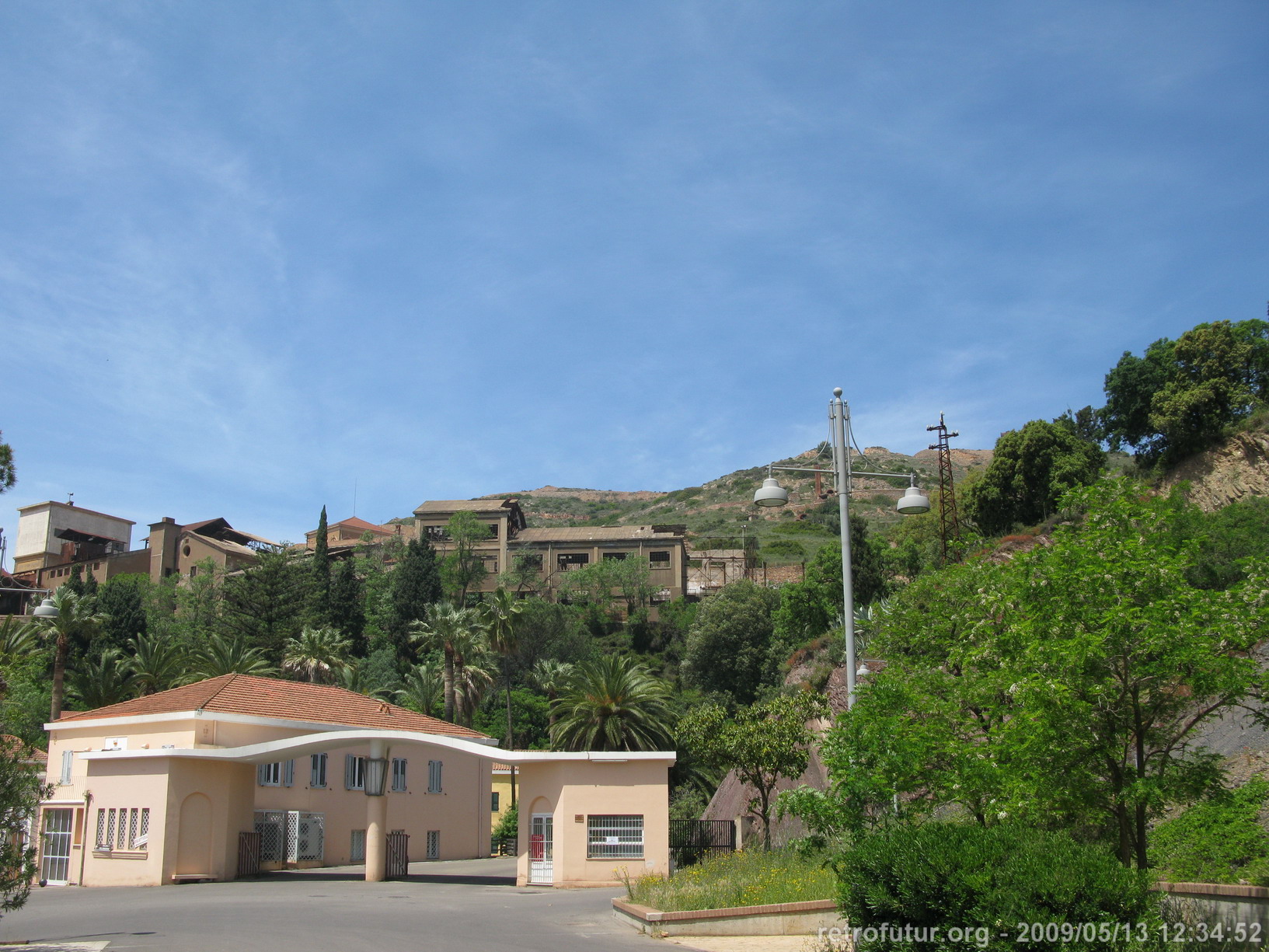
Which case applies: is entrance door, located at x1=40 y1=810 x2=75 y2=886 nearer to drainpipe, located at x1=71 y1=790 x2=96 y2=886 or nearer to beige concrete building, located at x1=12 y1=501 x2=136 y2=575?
drainpipe, located at x1=71 y1=790 x2=96 y2=886

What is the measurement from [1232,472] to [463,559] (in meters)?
69.5

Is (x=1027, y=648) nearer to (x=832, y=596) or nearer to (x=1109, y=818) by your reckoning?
(x=1109, y=818)

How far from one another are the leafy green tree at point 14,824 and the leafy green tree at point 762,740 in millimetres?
18366

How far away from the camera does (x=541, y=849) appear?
92.5 ft

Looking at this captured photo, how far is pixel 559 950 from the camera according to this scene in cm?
1448

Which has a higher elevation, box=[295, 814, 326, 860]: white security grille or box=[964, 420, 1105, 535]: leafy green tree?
box=[964, 420, 1105, 535]: leafy green tree

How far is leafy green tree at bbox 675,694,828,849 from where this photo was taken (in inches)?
1107

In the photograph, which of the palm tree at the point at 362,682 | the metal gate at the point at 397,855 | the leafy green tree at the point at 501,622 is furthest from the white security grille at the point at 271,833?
the leafy green tree at the point at 501,622

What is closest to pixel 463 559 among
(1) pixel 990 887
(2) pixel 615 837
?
(2) pixel 615 837

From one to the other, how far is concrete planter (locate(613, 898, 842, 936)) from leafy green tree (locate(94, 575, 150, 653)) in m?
70.3

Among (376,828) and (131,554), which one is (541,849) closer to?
(376,828)

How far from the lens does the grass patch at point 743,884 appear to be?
58.1 feet

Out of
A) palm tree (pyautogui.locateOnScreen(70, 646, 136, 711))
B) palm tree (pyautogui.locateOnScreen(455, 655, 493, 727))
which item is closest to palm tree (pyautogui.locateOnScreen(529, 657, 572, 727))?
palm tree (pyautogui.locateOnScreen(455, 655, 493, 727))

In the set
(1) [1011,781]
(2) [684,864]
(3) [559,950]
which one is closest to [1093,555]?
(1) [1011,781]
